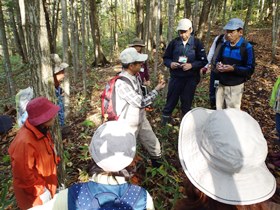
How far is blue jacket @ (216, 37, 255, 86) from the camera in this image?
4574mm

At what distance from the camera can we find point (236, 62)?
470 cm

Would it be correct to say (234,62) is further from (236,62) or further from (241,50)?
(241,50)

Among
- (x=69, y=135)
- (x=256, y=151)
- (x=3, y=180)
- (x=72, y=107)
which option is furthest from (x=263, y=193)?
(x=72, y=107)

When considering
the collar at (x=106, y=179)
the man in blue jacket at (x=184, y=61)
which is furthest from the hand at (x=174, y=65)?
the collar at (x=106, y=179)

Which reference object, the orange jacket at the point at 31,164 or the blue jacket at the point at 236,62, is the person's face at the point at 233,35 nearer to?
the blue jacket at the point at 236,62

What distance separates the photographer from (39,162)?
2.80 metres

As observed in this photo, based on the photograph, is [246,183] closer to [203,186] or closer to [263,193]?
[263,193]

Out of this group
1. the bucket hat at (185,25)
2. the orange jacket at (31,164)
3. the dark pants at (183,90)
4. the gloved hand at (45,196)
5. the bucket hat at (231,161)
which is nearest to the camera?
the bucket hat at (231,161)

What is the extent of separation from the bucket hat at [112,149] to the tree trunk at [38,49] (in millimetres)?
1514

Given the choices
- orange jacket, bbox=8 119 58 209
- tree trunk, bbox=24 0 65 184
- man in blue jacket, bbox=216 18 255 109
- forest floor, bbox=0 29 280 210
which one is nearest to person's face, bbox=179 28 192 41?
man in blue jacket, bbox=216 18 255 109

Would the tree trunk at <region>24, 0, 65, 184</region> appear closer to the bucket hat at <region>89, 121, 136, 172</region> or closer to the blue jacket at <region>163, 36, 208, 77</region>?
the bucket hat at <region>89, 121, 136, 172</region>

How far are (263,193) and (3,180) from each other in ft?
15.2

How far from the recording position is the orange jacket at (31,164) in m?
2.63

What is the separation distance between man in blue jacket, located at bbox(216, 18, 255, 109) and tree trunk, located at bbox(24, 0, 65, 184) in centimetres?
309
